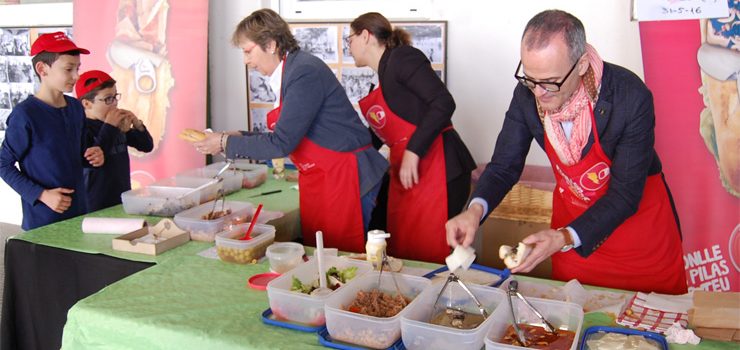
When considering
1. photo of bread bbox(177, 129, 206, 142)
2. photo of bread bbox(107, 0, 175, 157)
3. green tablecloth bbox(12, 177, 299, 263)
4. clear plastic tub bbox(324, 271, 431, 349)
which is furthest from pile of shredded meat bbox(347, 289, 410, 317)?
photo of bread bbox(107, 0, 175, 157)

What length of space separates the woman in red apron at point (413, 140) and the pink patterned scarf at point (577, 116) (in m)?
1.00

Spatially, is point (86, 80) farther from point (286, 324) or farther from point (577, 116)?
point (577, 116)

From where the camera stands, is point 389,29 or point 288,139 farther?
point 389,29

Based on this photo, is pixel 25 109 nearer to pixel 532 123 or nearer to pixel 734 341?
pixel 532 123

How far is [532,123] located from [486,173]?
0.22m

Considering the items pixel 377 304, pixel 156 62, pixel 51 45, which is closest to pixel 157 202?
pixel 51 45

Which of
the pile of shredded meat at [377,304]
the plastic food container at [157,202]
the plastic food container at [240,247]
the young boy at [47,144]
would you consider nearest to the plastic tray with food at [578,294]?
the pile of shredded meat at [377,304]

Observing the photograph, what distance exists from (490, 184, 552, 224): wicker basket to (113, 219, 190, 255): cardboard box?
1924 mm

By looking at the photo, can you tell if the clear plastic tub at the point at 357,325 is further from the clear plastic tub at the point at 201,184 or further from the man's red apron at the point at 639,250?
the clear plastic tub at the point at 201,184

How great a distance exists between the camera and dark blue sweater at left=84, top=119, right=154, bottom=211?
3369 mm

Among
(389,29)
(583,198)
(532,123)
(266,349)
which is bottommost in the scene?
(266,349)

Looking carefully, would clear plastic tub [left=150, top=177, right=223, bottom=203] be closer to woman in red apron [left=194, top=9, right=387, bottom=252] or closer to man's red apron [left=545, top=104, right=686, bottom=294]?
woman in red apron [left=194, top=9, right=387, bottom=252]

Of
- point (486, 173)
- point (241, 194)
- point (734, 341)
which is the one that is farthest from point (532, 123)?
point (241, 194)

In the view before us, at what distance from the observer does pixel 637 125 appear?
1841 mm
